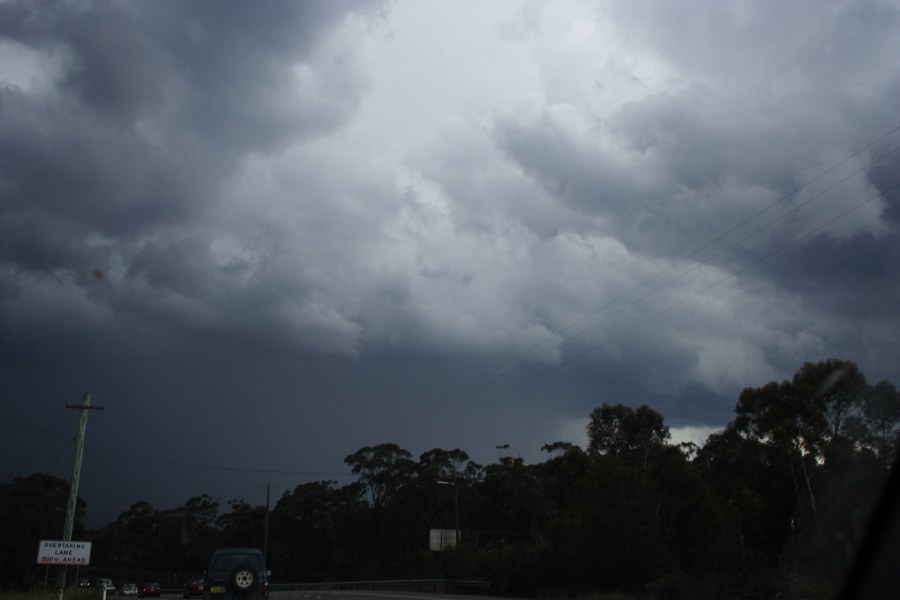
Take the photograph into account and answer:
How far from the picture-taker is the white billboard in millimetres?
23875

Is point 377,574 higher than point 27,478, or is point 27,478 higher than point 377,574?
point 27,478

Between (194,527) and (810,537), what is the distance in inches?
3618

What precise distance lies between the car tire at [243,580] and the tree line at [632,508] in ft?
45.5

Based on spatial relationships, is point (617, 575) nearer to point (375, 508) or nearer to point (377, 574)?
point (377, 574)

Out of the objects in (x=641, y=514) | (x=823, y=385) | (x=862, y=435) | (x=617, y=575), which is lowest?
(x=617, y=575)

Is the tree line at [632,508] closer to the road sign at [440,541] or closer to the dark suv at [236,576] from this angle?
the road sign at [440,541]

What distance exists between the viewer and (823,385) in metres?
43.6

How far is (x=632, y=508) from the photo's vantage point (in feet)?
131

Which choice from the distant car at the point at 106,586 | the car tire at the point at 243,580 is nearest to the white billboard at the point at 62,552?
the distant car at the point at 106,586

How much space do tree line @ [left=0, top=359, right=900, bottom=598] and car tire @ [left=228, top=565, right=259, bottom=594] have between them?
45.5 feet

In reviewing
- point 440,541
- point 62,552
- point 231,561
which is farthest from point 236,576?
point 440,541

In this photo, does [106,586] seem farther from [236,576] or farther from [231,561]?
[236,576]

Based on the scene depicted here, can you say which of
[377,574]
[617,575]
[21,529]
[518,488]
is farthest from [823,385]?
[21,529]

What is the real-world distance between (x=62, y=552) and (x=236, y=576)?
7.75 metres
